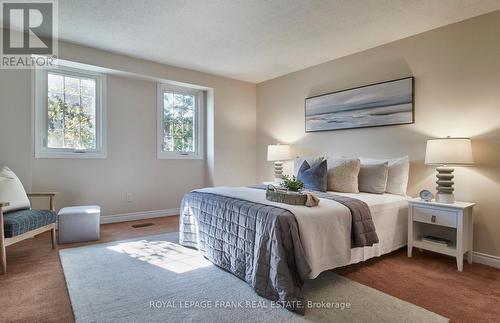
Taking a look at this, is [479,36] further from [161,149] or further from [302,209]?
[161,149]

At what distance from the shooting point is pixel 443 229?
2.92 metres

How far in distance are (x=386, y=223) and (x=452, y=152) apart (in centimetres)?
89

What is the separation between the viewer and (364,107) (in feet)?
11.9

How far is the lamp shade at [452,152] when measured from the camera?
99.7 inches

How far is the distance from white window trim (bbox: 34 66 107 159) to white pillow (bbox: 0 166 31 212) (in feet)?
2.36

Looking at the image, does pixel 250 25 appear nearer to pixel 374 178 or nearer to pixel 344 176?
pixel 344 176

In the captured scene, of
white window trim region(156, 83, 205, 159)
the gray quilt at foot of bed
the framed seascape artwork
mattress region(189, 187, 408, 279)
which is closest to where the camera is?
the gray quilt at foot of bed

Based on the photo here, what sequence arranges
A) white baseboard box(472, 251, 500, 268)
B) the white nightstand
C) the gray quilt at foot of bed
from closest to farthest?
the gray quilt at foot of bed → the white nightstand → white baseboard box(472, 251, 500, 268)

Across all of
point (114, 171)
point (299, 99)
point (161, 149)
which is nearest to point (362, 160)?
point (299, 99)

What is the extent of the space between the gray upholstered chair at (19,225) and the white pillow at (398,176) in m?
3.69

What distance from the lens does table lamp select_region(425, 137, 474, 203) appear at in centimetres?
254

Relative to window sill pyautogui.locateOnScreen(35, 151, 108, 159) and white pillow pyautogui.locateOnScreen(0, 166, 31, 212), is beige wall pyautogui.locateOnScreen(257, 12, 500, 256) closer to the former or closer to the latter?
window sill pyautogui.locateOnScreen(35, 151, 108, 159)

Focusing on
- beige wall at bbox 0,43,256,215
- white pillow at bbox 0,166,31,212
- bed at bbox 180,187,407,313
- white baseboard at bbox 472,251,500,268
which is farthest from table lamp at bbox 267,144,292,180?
white pillow at bbox 0,166,31,212

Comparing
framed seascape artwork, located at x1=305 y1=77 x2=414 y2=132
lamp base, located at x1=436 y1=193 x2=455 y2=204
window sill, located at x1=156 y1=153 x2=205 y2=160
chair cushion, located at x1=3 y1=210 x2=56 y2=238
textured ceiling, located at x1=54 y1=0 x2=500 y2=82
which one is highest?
textured ceiling, located at x1=54 y1=0 x2=500 y2=82
